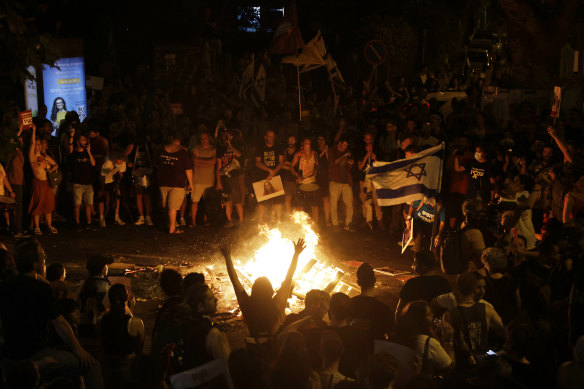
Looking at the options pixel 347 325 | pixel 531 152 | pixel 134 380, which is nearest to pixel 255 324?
pixel 347 325

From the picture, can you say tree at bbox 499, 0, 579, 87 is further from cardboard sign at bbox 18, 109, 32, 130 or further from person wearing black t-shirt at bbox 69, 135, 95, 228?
cardboard sign at bbox 18, 109, 32, 130

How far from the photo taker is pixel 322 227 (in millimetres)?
14211

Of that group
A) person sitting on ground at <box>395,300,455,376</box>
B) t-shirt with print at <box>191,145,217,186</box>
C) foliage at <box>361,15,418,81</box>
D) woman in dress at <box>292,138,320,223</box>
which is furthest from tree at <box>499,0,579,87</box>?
person sitting on ground at <box>395,300,455,376</box>

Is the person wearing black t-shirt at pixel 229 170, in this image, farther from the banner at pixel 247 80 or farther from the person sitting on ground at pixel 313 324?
the person sitting on ground at pixel 313 324

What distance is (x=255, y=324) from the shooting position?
5605 millimetres

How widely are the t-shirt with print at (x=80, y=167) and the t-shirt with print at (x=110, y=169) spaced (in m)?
0.29

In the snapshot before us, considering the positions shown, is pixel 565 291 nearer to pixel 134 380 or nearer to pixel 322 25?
pixel 134 380

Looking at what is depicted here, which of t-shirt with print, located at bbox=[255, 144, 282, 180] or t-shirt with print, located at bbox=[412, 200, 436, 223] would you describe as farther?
t-shirt with print, located at bbox=[255, 144, 282, 180]

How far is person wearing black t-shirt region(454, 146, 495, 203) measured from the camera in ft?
39.3

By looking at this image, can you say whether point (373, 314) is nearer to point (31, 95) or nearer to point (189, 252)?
point (189, 252)

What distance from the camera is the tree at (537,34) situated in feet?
71.1

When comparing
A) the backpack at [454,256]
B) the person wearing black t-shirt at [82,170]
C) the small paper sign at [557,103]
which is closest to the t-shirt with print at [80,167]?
the person wearing black t-shirt at [82,170]

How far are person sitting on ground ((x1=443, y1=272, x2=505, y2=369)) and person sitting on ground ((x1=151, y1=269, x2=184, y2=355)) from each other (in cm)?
250

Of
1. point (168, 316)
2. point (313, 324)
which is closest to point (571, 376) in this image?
point (313, 324)
